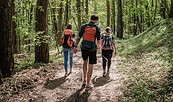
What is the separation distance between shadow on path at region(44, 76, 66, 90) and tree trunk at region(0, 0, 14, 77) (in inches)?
61.1

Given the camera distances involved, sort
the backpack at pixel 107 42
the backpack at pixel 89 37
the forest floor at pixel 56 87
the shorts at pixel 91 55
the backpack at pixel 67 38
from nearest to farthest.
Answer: the forest floor at pixel 56 87 < the backpack at pixel 89 37 < the shorts at pixel 91 55 < the backpack at pixel 67 38 < the backpack at pixel 107 42

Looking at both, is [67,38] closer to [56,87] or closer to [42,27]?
[56,87]

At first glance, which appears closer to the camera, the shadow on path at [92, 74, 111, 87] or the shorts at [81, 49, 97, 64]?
the shorts at [81, 49, 97, 64]

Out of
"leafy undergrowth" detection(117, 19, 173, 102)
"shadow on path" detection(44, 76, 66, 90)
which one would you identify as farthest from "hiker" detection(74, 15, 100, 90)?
"leafy undergrowth" detection(117, 19, 173, 102)

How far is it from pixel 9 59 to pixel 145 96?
5.15 metres

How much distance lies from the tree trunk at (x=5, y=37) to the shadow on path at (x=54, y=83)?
1.55m

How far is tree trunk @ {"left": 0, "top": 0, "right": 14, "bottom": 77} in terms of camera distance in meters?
9.63

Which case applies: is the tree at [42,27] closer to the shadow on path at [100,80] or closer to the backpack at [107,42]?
the backpack at [107,42]

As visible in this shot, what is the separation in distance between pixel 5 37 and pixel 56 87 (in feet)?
8.49

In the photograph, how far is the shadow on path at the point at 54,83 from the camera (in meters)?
9.62

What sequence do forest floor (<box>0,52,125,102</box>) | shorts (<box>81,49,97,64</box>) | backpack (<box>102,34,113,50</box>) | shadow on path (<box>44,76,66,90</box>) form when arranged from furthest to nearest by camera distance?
backpack (<box>102,34,113,50</box>) → shadow on path (<box>44,76,66,90</box>) → shorts (<box>81,49,97,64</box>) → forest floor (<box>0,52,125,102</box>)

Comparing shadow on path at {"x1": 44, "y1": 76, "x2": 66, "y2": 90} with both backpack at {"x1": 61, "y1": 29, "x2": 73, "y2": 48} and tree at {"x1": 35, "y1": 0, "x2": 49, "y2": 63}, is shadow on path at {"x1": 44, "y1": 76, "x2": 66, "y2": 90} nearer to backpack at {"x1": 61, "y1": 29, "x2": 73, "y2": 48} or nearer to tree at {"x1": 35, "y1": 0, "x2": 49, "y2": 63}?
backpack at {"x1": 61, "y1": 29, "x2": 73, "y2": 48}

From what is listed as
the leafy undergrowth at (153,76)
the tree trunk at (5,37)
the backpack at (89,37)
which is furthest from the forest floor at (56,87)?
the backpack at (89,37)

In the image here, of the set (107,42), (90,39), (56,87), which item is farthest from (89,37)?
(107,42)
